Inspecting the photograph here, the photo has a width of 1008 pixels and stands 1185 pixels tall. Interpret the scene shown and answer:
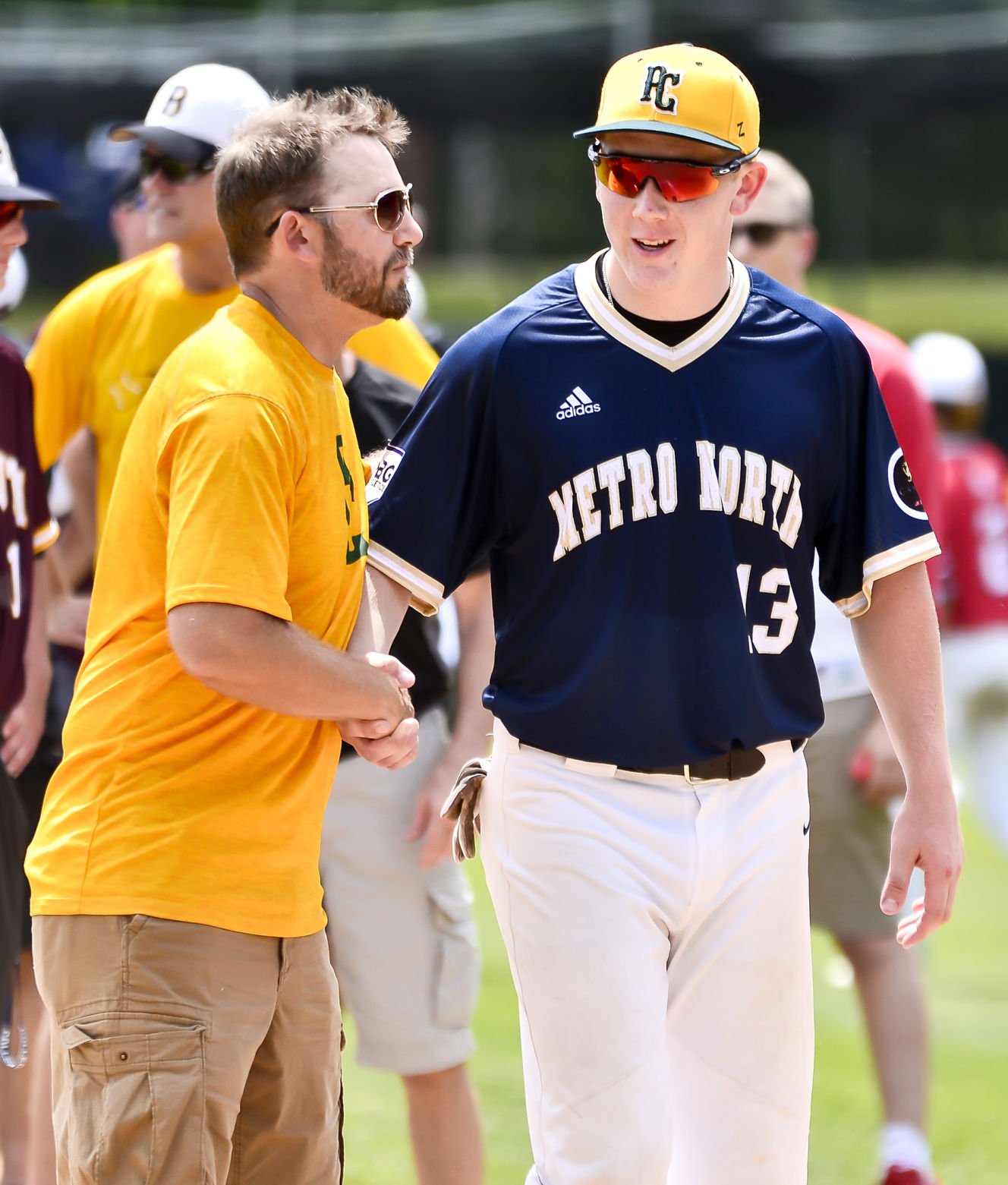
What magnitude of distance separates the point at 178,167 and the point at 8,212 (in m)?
0.61

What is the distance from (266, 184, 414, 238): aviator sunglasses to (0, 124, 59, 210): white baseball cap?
1059 millimetres

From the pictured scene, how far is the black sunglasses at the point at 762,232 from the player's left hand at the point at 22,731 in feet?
6.94

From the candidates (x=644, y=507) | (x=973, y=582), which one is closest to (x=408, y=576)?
(x=644, y=507)

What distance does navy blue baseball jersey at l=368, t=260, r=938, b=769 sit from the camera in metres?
2.97

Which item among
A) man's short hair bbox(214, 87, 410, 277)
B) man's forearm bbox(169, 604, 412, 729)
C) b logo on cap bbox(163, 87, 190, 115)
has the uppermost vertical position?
man's short hair bbox(214, 87, 410, 277)

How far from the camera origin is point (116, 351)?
14.1 ft

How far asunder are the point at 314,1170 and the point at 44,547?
64.3 inches

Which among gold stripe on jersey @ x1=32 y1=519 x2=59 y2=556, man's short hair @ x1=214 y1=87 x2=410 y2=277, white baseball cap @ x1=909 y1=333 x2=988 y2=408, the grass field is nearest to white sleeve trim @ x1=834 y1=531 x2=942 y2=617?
man's short hair @ x1=214 y1=87 x2=410 y2=277

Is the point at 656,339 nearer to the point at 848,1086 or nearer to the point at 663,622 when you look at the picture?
the point at 663,622

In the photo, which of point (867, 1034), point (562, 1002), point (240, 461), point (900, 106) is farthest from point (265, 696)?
point (900, 106)

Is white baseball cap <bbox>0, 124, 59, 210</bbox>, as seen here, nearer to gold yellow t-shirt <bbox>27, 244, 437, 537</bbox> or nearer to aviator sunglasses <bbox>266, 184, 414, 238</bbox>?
gold yellow t-shirt <bbox>27, 244, 437, 537</bbox>

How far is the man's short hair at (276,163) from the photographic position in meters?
2.88

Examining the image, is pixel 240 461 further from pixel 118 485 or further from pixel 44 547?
pixel 44 547

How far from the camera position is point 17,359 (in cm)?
381
